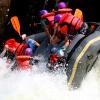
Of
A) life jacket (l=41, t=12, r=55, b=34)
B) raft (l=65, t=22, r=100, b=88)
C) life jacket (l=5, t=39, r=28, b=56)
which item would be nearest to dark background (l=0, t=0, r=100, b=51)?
life jacket (l=5, t=39, r=28, b=56)

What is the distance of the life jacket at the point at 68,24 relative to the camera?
6.70m

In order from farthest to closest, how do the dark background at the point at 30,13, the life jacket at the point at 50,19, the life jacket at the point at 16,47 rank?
the dark background at the point at 30,13 < the life jacket at the point at 16,47 < the life jacket at the point at 50,19

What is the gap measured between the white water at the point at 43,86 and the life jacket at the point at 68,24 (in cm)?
47

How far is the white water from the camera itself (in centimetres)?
639

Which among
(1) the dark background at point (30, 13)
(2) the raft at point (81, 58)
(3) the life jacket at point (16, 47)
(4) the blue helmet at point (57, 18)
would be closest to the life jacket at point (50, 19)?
(4) the blue helmet at point (57, 18)

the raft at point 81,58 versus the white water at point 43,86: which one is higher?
the raft at point 81,58

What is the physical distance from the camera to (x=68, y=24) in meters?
6.70

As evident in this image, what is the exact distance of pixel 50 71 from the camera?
6.60m

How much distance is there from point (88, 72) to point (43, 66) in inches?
20.5

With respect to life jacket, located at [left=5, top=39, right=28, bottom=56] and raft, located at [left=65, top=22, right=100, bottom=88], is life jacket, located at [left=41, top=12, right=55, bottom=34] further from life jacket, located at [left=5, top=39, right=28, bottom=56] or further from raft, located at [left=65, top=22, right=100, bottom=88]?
raft, located at [left=65, top=22, right=100, bottom=88]

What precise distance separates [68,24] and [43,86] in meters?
0.79

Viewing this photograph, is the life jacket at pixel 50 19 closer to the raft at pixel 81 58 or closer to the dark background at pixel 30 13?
the raft at pixel 81 58

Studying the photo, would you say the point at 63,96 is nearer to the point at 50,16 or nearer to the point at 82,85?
the point at 82,85

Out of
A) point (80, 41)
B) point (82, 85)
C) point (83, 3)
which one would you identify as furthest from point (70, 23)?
point (83, 3)
